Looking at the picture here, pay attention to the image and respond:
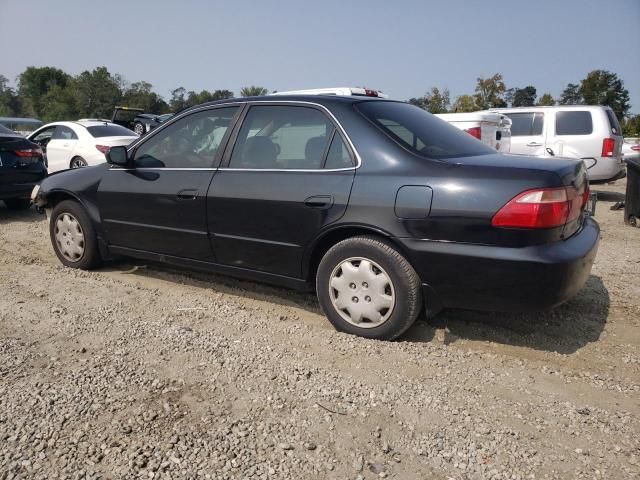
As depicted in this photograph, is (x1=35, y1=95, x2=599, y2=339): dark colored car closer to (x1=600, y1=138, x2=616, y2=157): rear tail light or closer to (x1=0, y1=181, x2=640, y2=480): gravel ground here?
(x1=0, y1=181, x2=640, y2=480): gravel ground

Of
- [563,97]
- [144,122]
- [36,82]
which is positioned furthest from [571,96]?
[36,82]

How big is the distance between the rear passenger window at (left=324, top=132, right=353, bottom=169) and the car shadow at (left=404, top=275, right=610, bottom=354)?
1.26 metres

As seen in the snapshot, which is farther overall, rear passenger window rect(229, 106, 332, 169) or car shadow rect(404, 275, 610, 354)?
rear passenger window rect(229, 106, 332, 169)

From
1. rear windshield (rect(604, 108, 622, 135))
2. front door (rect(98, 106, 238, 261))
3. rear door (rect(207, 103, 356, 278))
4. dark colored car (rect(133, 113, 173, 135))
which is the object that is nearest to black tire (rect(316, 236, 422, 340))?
rear door (rect(207, 103, 356, 278))

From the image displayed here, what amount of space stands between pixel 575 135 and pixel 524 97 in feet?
176

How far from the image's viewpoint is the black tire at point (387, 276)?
3156 millimetres

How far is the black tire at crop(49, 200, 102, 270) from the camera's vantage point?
4.79 m

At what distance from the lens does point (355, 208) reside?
128 inches

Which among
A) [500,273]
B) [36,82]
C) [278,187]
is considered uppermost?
[36,82]

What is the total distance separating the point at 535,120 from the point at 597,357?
28.6 ft

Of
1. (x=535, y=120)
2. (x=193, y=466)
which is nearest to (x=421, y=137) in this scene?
(x=193, y=466)

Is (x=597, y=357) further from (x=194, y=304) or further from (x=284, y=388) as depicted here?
(x=194, y=304)

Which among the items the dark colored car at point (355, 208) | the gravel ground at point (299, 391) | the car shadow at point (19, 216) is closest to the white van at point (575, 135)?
the gravel ground at point (299, 391)

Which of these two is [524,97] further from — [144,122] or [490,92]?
[144,122]
